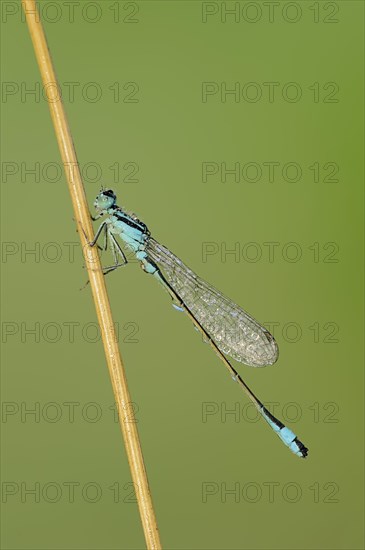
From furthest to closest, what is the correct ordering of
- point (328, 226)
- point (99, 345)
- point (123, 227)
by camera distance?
1. point (328, 226)
2. point (99, 345)
3. point (123, 227)

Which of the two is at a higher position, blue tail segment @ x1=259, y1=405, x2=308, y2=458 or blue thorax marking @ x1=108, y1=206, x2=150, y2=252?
blue thorax marking @ x1=108, y1=206, x2=150, y2=252

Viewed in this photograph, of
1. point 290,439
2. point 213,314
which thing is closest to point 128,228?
point 213,314

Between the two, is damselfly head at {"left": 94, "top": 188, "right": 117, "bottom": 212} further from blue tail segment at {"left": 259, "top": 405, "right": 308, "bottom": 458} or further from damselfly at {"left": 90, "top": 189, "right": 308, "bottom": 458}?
blue tail segment at {"left": 259, "top": 405, "right": 308, "bottom": 458}

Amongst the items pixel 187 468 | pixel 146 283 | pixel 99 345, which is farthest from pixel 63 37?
pixel 187 468

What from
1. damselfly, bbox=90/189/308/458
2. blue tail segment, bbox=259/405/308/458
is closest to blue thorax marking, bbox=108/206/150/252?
damselfly, bbox=90/189/308/458

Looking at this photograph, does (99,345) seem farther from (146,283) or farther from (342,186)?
(342,186)
